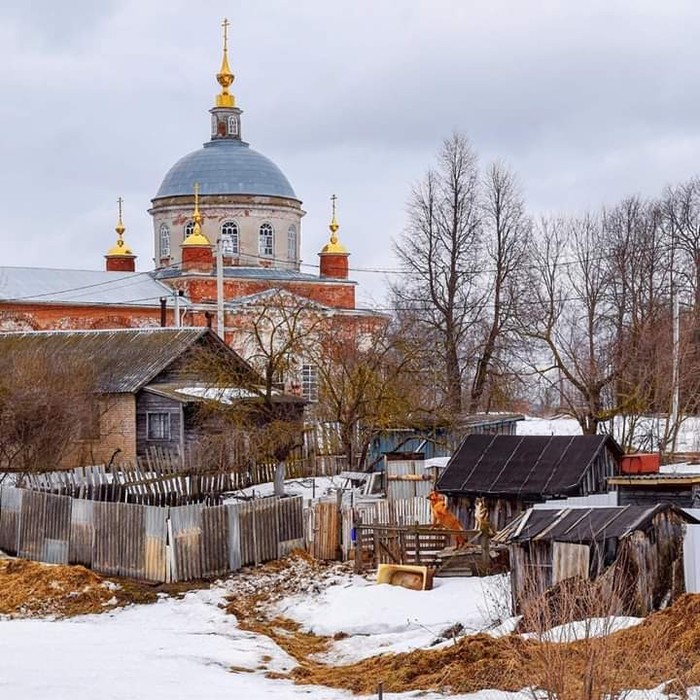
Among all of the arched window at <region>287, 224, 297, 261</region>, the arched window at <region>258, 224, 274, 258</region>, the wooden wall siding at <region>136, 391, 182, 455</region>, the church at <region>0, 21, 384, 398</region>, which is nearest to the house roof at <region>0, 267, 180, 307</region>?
the church at <region>0, 21, 384, 398</region>

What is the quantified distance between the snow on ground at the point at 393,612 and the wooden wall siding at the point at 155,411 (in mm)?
16373

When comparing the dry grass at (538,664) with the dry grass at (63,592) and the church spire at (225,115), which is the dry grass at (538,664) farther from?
the church spire at (225,115)

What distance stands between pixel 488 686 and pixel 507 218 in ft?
96.2

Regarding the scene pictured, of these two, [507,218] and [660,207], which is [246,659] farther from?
[660,207]

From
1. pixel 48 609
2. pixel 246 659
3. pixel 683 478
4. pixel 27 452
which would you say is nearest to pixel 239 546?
pixel 48 609

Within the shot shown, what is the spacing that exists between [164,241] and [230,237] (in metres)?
3.19

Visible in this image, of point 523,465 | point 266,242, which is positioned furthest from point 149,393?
point 266,242

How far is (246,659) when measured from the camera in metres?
16.0

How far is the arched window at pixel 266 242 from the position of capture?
60656 millimetres

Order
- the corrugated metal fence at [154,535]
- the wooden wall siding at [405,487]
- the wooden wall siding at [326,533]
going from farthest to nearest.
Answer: the wooden wall siding at [405,487], the wooden wall siding at [326,533], the corrugated metal fence at [154,535]

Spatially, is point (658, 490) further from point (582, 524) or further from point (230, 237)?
point (230, 237)

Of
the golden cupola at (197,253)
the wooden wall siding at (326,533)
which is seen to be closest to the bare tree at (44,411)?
the wooden wall siding at (326,533)

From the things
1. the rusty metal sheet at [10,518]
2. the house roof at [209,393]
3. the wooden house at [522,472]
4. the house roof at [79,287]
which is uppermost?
the house roof at [79,287]

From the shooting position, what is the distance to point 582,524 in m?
16.7
